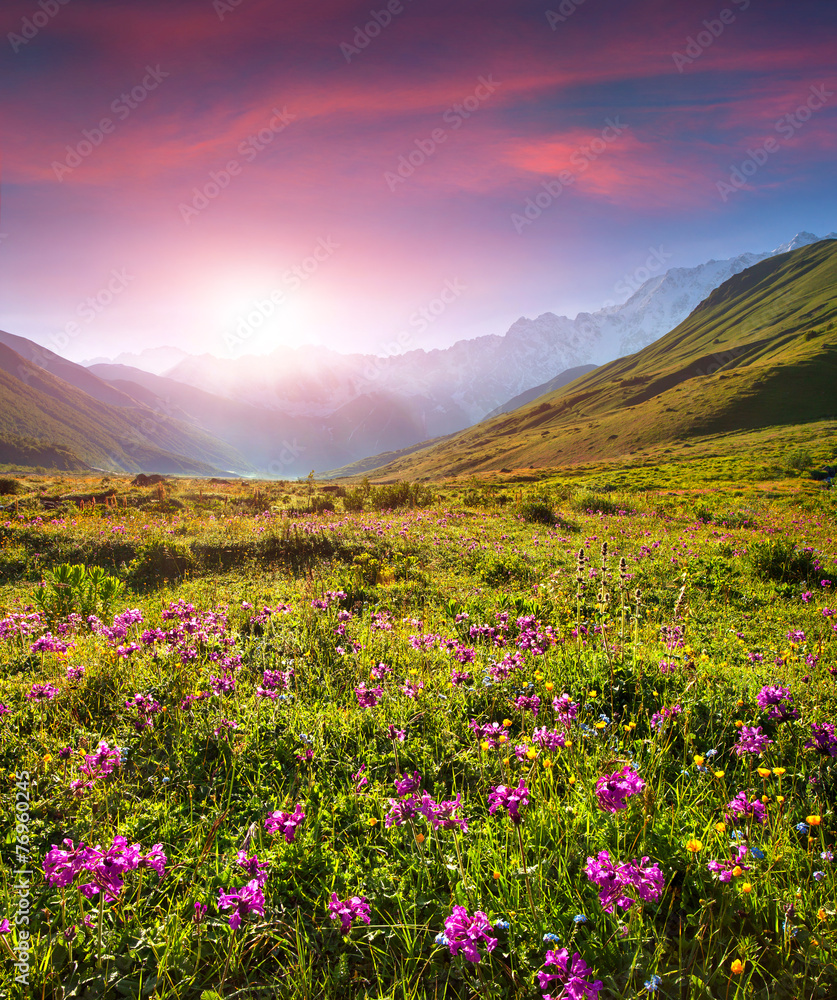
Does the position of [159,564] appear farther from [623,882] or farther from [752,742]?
[752,742]

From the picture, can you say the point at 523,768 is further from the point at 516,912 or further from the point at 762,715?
the point at 762,715

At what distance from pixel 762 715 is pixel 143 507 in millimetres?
21798

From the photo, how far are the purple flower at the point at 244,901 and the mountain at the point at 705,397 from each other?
10926 cm

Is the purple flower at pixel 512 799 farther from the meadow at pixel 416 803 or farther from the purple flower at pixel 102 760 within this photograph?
the purple flower at pixel 102 760

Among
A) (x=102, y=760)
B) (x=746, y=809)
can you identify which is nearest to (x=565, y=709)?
(x=746, y=809)

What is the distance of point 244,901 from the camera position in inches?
90.1

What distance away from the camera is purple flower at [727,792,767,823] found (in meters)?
2.82

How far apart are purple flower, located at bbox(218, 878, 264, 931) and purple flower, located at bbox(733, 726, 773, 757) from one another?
3416 millimetres

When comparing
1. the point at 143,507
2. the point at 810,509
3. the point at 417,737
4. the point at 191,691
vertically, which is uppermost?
the point at 143,507

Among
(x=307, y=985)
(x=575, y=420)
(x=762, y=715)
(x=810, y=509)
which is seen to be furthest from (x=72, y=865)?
(x=575, y=420)

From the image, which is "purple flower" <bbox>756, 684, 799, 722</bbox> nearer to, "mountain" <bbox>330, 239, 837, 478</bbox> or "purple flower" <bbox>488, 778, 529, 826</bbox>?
"purple flower" <bbox>488, 778, 529, 826</bbox>

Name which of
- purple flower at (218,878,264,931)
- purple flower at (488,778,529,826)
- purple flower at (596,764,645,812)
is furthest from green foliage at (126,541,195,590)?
purple flower at (596,764,645,812)

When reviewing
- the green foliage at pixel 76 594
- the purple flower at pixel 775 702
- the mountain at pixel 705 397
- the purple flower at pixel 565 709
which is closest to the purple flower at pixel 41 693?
the green foliage at pixel 76 594

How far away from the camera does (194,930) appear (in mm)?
2406
